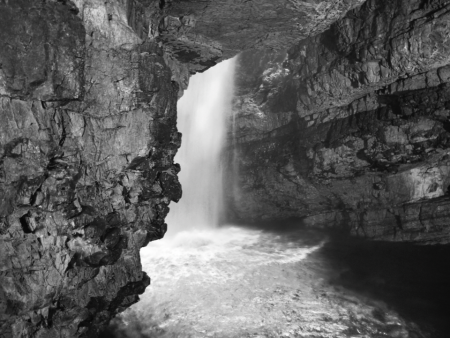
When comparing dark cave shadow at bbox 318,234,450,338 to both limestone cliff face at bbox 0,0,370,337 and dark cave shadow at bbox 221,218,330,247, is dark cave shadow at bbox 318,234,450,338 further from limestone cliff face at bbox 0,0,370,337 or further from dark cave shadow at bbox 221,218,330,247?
limestone cliff face at bbox 0,0,370,337

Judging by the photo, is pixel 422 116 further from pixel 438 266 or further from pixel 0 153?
pixel 0 153

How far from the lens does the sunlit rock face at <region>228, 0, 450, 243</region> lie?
19.5 metres

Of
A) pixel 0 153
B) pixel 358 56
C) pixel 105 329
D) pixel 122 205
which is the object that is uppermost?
pixel 358 56

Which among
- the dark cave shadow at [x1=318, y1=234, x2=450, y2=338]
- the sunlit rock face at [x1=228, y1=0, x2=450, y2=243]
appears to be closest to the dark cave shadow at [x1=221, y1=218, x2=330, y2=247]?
the sunlit rock face at [x1=228, y1=0, x2=450, y2=243]

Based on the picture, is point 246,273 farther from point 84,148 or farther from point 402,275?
point 84,148

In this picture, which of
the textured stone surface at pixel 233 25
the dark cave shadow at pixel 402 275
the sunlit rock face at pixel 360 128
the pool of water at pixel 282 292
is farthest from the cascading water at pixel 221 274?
the textured stone surface at pixel 233 25

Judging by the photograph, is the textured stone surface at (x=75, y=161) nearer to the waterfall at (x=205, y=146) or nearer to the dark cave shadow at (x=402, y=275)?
the dark cave shadow at (x=402, y=275)

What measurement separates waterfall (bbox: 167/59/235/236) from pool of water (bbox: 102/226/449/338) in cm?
493

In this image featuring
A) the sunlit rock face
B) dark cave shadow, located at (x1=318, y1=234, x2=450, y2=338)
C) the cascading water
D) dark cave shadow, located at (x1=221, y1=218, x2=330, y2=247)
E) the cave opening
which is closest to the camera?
the cascading water

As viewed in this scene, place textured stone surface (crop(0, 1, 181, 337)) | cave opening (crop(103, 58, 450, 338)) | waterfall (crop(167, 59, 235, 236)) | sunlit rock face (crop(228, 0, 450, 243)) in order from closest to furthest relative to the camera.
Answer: textured stone surface (crop(0, 1, 181, 337)) → cave opening (crop(103, 58, 450, 338)) → sunlit rock face (crop(228, 0, 450, 243)) → waterfall (crop(167, 59, 235, 236))

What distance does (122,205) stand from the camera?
1398 centimetres

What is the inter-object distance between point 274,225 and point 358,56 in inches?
540

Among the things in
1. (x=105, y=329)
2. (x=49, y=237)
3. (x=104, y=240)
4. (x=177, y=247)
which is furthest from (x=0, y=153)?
(x=177, y=247)

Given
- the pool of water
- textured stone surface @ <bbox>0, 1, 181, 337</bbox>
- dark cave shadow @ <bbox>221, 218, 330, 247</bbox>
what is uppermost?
textured stone surface @ <bbox>0, 1, 181, 337</bbox>
